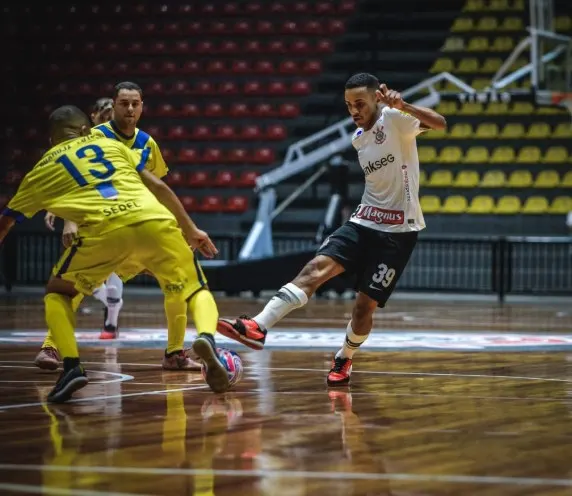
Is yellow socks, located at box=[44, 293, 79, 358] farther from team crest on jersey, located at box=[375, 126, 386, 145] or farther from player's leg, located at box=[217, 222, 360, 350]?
team crest on jersey, located at box=[375, 126, 386, 145]

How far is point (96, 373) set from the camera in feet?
23.9

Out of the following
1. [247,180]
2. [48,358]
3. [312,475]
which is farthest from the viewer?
[247,180]

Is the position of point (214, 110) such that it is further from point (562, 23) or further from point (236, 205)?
point (562, 23)

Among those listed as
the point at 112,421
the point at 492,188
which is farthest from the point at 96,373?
the point at 492,188

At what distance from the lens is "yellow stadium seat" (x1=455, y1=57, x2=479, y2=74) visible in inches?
852

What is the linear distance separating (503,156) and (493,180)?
58cm

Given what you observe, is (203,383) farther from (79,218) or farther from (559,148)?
(559,148)

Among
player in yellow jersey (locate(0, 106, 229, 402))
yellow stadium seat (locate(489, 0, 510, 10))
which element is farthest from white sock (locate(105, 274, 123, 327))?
yellow stadium seat (locate(489, 0, 510, 10))

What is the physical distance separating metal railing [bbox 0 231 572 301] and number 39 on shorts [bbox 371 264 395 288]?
9903 mm

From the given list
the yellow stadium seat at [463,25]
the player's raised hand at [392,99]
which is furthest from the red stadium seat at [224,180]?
the player's raised hand at [392,99]

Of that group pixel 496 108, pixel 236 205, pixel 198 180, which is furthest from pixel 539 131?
pixel 198 180

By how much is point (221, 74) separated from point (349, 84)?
1699cm

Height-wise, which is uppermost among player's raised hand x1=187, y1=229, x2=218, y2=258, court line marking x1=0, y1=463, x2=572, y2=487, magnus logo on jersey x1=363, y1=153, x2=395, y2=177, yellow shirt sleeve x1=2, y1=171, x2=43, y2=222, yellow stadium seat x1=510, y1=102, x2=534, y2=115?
magnus logo on jersey x1=363, y1=153, x2=395, y2=177

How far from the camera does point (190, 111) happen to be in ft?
74.9
